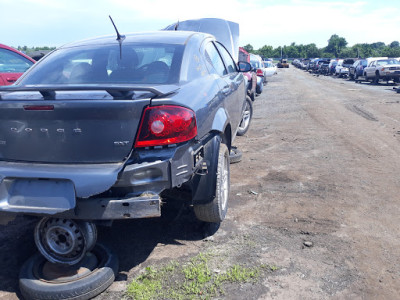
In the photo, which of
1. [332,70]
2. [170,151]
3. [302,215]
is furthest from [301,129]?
[332,70]

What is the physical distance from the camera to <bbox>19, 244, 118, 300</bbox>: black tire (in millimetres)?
2707

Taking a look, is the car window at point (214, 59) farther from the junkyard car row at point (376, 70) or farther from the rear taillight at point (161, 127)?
the junkyard car row at point (376, 70)

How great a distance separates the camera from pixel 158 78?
11.1ft

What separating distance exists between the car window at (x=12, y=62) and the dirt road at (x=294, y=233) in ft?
12.0

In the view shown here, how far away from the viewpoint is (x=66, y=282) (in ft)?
9.24

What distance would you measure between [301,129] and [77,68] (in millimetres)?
5972

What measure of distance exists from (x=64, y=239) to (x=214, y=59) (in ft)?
9.04

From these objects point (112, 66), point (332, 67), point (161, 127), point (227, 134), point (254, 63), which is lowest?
point (332, 67)

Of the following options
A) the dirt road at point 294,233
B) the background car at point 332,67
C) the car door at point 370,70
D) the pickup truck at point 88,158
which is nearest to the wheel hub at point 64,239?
the pickup truck at point 88,158

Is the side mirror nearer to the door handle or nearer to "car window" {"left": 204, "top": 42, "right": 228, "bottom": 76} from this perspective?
"car window" {"left": 204, "top": 42, "right": 228, "bottom": 76}

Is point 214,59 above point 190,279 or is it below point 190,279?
above

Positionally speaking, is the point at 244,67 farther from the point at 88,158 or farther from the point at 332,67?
the point at 332,67

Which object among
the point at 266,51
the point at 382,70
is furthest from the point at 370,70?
the point at 266,51

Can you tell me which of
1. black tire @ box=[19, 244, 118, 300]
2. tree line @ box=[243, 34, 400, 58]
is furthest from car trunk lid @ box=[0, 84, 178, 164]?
tree line @ box=[243, 34, 400, 58]
